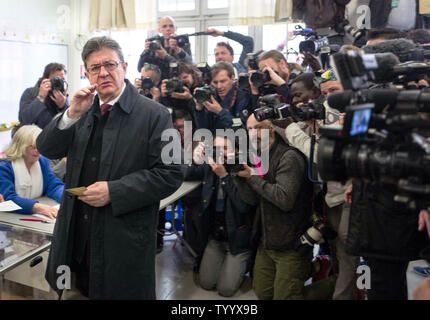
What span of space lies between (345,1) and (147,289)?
2.79 metres

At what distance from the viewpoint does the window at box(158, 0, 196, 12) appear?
4.48 m

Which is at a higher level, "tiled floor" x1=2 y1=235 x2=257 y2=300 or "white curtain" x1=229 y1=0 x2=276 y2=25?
"white curtain" x1=229 y1=0 x2=276 y2=25

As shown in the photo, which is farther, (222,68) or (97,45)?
(222,68)

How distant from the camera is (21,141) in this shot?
6.90 ft

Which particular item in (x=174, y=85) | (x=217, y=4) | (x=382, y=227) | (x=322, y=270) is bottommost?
(x=322, y=270)

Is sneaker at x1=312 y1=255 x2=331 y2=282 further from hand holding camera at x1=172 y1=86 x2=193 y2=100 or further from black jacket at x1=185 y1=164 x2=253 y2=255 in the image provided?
hand holding camera at x1=172 y1=86 x2=193 y2=100

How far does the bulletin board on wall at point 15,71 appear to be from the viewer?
4074 millimetres

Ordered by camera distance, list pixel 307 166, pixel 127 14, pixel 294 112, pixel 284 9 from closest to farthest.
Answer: pixel 294 112, pixel 307 166, pixel 284 9, pixel 127 14

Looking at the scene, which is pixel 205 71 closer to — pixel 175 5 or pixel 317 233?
pixel 317 233

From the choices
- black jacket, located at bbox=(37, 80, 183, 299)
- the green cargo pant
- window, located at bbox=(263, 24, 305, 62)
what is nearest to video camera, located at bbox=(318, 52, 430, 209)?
black jacket, located at bbox=(37, 80, 183, 299)

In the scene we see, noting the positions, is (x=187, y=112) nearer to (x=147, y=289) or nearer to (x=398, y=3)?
(x=147, y=289)

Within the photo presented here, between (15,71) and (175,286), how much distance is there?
10.6 ft

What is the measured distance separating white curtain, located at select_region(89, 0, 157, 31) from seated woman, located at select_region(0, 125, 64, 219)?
104 inches

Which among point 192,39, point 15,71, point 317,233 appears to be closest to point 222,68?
point 317,233
